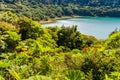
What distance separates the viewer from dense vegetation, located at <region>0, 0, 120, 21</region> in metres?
152

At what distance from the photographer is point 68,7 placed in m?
174

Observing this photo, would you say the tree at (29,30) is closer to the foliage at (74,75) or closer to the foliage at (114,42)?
the foliage at (114,42)

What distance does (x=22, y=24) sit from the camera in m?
35.3

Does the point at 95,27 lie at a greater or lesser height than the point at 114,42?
lesser

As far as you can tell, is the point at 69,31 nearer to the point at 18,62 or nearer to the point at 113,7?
the point at 18,62

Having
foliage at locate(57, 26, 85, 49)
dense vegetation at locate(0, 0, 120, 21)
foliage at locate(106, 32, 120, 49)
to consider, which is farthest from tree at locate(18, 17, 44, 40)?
dense vegetation at locate(0, 0, 120, 21)

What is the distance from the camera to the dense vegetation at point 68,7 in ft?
497

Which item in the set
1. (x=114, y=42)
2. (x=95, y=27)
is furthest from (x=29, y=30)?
(x=95, y=27)

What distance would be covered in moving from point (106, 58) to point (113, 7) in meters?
177

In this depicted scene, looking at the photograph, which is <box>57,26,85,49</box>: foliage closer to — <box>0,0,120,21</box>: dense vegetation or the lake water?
the lake water

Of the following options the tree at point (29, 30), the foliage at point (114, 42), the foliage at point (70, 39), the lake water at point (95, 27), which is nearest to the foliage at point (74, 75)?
the foliage at point (114, 42)

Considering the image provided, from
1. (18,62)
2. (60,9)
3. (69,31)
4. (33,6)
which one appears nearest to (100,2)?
(60,9)

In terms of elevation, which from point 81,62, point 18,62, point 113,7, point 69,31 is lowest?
point 113,7

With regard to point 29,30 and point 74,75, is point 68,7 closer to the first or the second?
point 29,30
